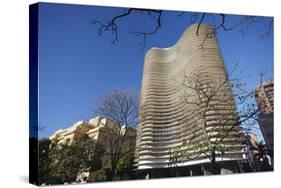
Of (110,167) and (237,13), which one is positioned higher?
(237,13)

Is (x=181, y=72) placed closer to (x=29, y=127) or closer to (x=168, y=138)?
(x=168, y=138)

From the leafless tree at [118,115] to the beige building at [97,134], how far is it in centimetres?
1

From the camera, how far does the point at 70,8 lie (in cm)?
664

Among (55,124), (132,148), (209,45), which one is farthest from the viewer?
(209,45)

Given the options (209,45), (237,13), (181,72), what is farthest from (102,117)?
(237,13)

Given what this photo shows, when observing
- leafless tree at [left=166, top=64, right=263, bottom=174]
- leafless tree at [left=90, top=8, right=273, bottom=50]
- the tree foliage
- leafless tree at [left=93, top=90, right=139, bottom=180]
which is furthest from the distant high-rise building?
the tree foliage

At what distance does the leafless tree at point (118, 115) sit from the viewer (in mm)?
6820

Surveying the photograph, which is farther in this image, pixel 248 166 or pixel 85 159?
pixel 248 166

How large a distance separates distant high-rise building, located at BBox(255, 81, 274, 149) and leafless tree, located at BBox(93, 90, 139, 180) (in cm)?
179

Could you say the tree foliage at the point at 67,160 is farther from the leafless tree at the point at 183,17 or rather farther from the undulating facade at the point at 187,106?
the leafless tree at the point at 183,17

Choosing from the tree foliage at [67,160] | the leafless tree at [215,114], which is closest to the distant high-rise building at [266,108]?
the leafless tree at [215,114]

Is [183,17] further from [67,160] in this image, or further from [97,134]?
[67,160]

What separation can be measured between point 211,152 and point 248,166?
1.97 ft

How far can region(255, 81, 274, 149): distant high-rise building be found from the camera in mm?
7789
